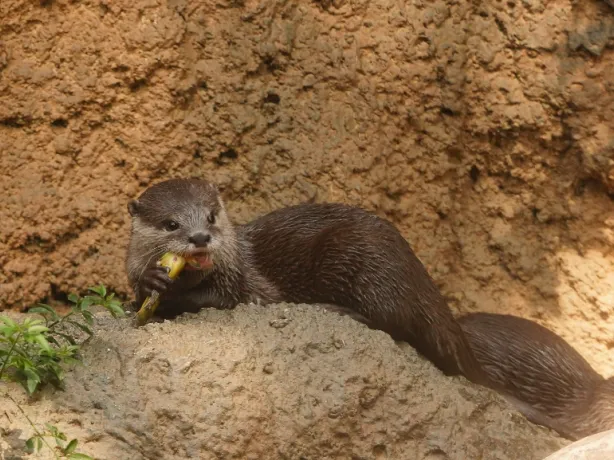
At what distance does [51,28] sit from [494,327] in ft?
6.65

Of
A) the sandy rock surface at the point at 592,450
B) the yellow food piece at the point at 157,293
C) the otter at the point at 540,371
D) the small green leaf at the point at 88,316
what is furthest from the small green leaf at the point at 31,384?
the otter at the point at 540,371

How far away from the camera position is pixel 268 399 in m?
2.91

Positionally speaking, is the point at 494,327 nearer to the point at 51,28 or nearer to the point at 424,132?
the point at 424,132

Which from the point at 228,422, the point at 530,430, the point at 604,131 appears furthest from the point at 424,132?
the point at 228,422

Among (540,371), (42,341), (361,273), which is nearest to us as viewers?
(42,341)

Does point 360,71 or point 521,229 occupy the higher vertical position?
point 360,71

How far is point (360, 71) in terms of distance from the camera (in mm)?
4168

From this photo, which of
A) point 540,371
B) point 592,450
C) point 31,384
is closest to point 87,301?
point 31,384

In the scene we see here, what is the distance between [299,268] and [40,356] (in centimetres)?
109

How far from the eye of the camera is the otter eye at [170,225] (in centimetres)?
342

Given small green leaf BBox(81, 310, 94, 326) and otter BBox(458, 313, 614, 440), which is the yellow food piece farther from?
otter BBox(458, 313, 614, 440)

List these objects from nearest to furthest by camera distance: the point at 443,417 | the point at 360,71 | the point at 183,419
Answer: the point at 183,419 → the point at 443,417 → the point at 360,71

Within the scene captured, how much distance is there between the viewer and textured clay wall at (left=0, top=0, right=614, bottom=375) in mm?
3998

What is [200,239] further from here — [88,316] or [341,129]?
[341,129]
